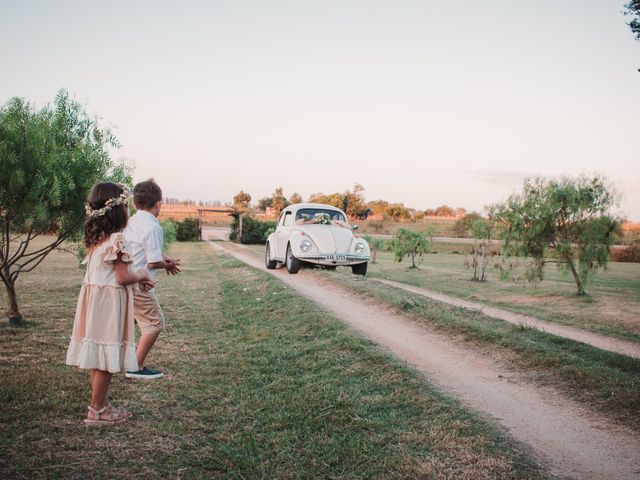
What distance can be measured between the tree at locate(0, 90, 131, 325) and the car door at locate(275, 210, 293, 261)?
7.45 m

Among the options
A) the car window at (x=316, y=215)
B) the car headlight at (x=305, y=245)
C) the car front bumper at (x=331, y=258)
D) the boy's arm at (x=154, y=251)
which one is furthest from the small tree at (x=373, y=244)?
the boy's arm at (x=154, y=251)

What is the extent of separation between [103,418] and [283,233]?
11895mm

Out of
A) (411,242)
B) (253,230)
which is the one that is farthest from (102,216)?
(253,230)

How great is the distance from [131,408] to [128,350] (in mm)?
741

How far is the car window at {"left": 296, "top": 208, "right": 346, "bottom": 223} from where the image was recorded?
15157 millimetres

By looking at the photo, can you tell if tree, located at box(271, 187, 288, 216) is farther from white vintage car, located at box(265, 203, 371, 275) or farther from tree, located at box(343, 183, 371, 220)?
white vintage car, located at box(265, 203, 371, 275)

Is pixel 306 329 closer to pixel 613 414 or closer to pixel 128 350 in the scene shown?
pixel 128 350

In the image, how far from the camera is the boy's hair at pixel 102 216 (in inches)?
153

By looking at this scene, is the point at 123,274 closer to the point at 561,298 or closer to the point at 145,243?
the point at 145,243

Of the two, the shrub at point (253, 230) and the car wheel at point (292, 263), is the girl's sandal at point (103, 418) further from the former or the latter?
the shrub at point (253, 230)

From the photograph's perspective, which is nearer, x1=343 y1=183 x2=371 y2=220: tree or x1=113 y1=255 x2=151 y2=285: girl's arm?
x1=113 y1=255 x2=151 y2=285: girl's arm

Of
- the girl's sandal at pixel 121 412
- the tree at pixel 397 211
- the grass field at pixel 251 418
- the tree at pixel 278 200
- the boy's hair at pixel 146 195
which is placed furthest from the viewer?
the tree at pixel 397 211

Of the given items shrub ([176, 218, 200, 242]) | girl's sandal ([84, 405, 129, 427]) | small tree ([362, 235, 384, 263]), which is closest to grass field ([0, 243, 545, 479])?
girl's sandal ([84, 405, 129, 427])

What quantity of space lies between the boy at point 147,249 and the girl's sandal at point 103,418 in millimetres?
965
